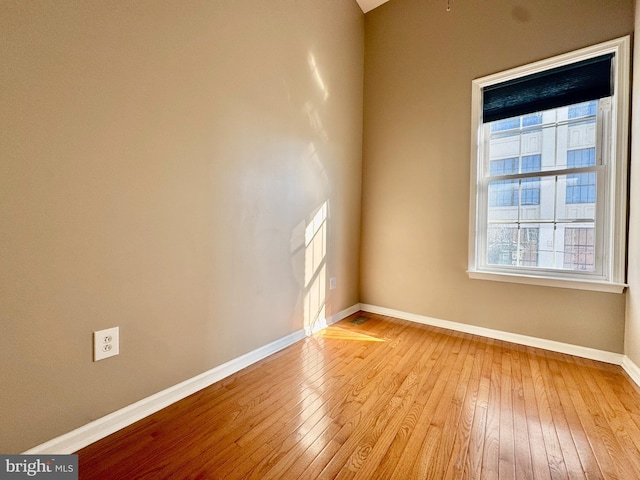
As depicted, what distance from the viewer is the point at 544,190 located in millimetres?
2258

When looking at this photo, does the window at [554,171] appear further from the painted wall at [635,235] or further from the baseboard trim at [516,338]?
the baseboard trim at [516,338]

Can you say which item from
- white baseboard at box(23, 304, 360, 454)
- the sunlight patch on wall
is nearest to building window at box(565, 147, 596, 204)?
the sunlight patch on wall

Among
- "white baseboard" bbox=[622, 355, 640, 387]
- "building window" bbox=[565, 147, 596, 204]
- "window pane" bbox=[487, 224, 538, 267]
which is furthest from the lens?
"window pane" bbox=[487, 224, 538, 267]

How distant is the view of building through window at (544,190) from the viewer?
2.10 meters

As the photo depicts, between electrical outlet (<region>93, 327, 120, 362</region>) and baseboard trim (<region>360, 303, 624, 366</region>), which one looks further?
baseboard trim (<region>360, 303, 624, 366</region>)

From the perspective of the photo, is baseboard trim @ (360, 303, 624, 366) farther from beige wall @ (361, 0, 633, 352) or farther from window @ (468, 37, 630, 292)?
window @ (468, 37, 630, 292)

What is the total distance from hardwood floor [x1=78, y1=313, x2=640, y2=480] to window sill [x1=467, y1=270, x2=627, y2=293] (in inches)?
21.4

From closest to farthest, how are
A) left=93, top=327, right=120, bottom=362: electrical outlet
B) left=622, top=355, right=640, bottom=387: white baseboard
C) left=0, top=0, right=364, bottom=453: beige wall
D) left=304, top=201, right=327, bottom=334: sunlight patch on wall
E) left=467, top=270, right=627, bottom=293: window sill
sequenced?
left=0, top=0, right=364, bottom=453: beige wall
left=93, top=327, right=120, bottom=362: electrical outlet
left=622, top=355, right=640, bottom=387: white baseboard
left=467, top=270, right=627, bottom=293: window sill
left=304, top=201, right=327, bottom=334: sunlight patch on wall

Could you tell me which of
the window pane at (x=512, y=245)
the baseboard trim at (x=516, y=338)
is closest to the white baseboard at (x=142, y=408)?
the baseboard trim at (x=516, y=338)

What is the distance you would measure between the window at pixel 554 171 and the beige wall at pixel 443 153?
0.35 ft

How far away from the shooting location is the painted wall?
5.78ft

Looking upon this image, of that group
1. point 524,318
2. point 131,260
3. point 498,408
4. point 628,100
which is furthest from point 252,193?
point 628,100

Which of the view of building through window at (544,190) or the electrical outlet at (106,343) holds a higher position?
the view of building through window at (544,190)

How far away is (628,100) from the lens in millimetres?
1887
